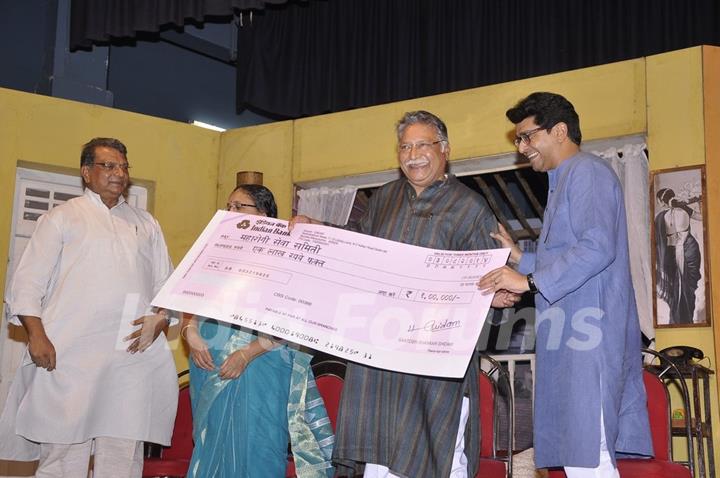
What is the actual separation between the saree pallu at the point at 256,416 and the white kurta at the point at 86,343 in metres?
0.35

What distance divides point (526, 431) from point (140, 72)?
490 centimetres

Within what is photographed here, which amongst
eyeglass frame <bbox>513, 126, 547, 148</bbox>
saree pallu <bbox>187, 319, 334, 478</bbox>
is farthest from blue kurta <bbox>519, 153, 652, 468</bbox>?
saree pallu <bbox>187, 319, 334, 478</bbox>

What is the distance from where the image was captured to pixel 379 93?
8289 millimetres

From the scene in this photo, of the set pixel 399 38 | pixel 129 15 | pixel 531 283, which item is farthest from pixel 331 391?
pixel 399 38

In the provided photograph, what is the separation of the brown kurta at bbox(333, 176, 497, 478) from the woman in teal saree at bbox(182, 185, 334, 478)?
598 millimetres

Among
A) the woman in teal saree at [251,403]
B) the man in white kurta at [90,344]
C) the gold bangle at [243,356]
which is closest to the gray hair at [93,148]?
the man in white kurta at [90,344]

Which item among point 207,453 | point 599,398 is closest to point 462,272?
point 599,398

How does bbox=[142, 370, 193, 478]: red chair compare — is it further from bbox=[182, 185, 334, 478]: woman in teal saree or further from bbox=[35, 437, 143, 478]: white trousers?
bbox=[182, 185, 334, 478]: woman in teal saree

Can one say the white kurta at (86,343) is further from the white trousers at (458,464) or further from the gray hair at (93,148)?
the white trousers at (458,464)

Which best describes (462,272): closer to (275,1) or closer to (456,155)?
(456,155)

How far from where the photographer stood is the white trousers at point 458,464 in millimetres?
2580

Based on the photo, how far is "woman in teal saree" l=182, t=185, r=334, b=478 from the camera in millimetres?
3129

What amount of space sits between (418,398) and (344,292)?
39cm

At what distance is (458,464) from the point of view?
2.59m
